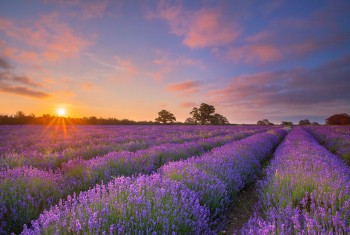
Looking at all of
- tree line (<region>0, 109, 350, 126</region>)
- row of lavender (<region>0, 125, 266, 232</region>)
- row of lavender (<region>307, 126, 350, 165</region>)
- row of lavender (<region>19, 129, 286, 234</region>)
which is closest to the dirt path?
row of lavender (<region>19, 129, 286, 234</region>)

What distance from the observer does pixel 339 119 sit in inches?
2191

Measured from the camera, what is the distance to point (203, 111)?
2456 inches

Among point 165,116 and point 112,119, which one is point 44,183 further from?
point 165,116

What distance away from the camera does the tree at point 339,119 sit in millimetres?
53812

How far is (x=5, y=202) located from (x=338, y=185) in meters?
4.20

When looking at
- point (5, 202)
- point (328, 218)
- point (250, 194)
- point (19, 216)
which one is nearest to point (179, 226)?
point (328, 218)

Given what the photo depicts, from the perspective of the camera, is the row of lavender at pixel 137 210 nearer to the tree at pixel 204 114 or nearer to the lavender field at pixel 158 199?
the lavender field at pixel 158 199

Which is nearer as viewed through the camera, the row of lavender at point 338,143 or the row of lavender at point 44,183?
the row of lavender at point 44,183

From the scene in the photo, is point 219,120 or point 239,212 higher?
point 219,120

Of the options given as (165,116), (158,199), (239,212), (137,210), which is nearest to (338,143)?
(239,212)

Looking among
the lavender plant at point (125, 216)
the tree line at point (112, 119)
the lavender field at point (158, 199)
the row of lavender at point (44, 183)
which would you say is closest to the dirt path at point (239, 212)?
the lavender field at point (158, 199)

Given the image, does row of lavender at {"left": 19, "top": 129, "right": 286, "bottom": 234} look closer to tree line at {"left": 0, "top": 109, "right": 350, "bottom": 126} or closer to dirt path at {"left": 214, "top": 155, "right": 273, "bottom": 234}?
dirt path at {"left": 214, "top": 155, "right": 273, "bottom": 234}

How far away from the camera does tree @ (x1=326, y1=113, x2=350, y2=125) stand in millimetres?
53812

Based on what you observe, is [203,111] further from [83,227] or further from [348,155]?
[83,227]
